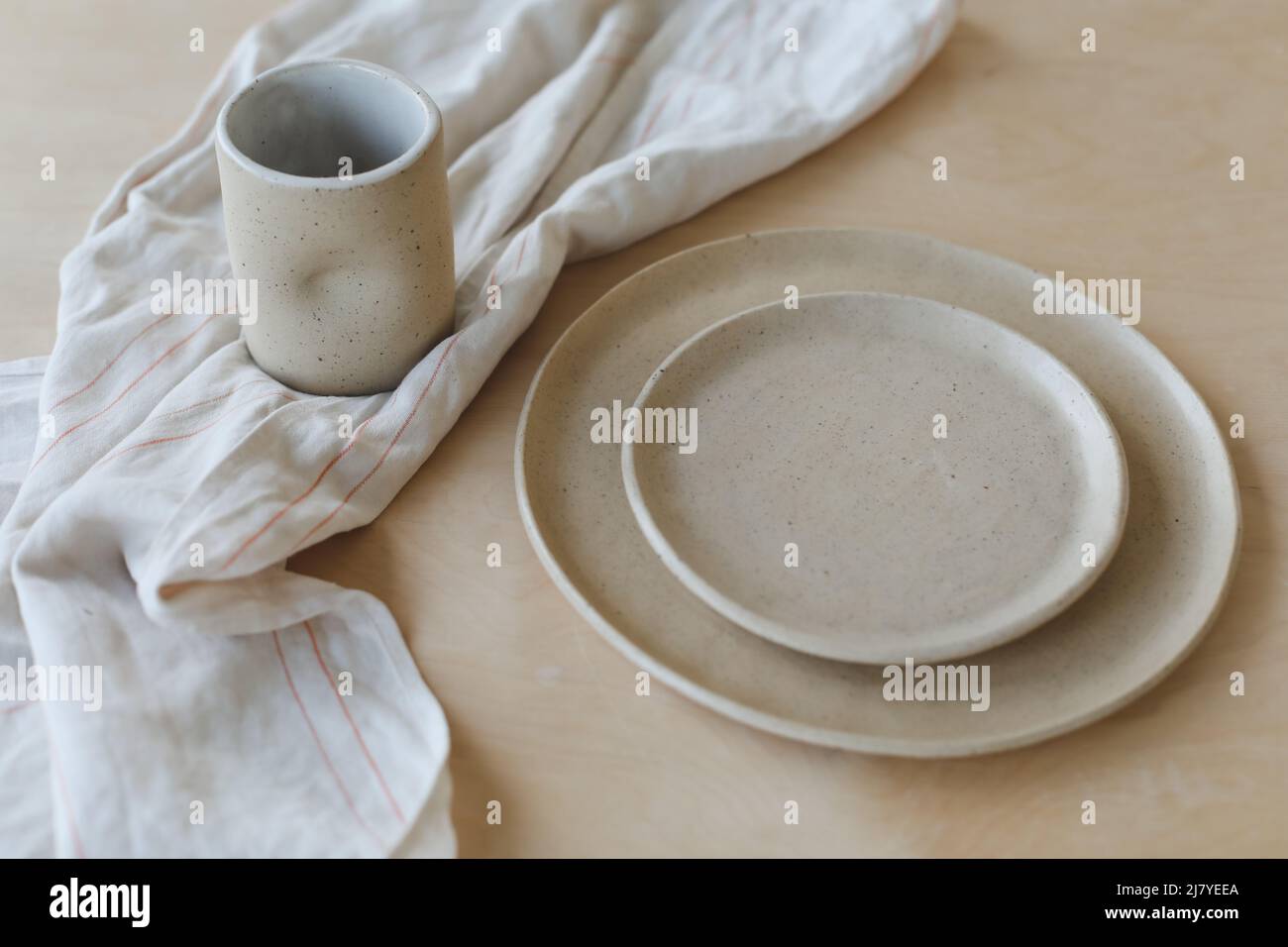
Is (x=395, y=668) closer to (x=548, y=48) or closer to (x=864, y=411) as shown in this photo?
(x=864, y=411)

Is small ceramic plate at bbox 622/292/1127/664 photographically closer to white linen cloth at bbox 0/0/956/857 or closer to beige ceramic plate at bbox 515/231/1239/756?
beige ceramic plate at bbox 515/231/1239/756

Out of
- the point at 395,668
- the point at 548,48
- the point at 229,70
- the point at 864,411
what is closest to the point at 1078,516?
the point at 864,411

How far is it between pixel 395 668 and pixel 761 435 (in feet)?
0.74

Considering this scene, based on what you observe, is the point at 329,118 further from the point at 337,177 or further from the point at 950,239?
the point at 950,239

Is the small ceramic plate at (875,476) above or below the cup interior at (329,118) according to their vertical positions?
below

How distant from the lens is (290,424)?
2.02 ft

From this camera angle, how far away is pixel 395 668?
554mm

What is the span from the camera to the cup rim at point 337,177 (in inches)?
22.3

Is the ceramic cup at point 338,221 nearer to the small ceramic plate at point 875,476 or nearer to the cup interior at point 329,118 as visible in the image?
the cup interior at point 329,118

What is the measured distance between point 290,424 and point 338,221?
11cm

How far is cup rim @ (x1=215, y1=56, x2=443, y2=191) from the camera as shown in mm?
567

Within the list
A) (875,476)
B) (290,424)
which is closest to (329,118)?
(290,424)

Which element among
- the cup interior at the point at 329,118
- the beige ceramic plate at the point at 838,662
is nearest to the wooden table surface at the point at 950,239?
the beige ceramic plate at the point at 838,662

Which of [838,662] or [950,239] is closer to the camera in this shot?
[838,662]
